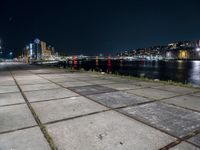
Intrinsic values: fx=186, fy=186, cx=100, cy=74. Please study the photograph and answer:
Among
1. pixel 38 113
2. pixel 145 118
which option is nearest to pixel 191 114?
pixel 145 118

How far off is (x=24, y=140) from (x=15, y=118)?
1460 mm

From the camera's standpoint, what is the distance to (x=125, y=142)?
11.2 ft

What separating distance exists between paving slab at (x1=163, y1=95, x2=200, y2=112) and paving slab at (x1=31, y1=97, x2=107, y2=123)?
2.45 m

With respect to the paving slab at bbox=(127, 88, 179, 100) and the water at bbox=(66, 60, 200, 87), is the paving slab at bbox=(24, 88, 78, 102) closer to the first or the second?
the paving slab at bbox=(127, 88, 179, 100)

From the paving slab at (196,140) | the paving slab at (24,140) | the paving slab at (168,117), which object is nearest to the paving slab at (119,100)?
the paving slab at (168,117)

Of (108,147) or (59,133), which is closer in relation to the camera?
(108,147)

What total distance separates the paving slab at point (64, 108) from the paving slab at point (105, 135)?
49 cm

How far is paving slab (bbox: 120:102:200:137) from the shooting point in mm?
4035

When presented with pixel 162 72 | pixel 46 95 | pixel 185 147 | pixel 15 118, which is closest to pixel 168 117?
pixel 185 147

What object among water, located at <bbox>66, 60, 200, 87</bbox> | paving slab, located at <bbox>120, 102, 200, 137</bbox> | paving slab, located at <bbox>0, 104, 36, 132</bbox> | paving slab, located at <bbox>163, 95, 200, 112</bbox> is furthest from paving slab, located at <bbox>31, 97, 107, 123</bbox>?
water, located at <bbox>66, 60, 200, 87</bbox>

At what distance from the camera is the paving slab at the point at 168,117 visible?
4035 mm

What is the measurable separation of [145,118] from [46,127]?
2.39 metres

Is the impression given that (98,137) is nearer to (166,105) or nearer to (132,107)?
(132,107)

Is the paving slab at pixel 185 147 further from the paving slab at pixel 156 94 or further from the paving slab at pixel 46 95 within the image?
the paving slab at pixel 46 95
